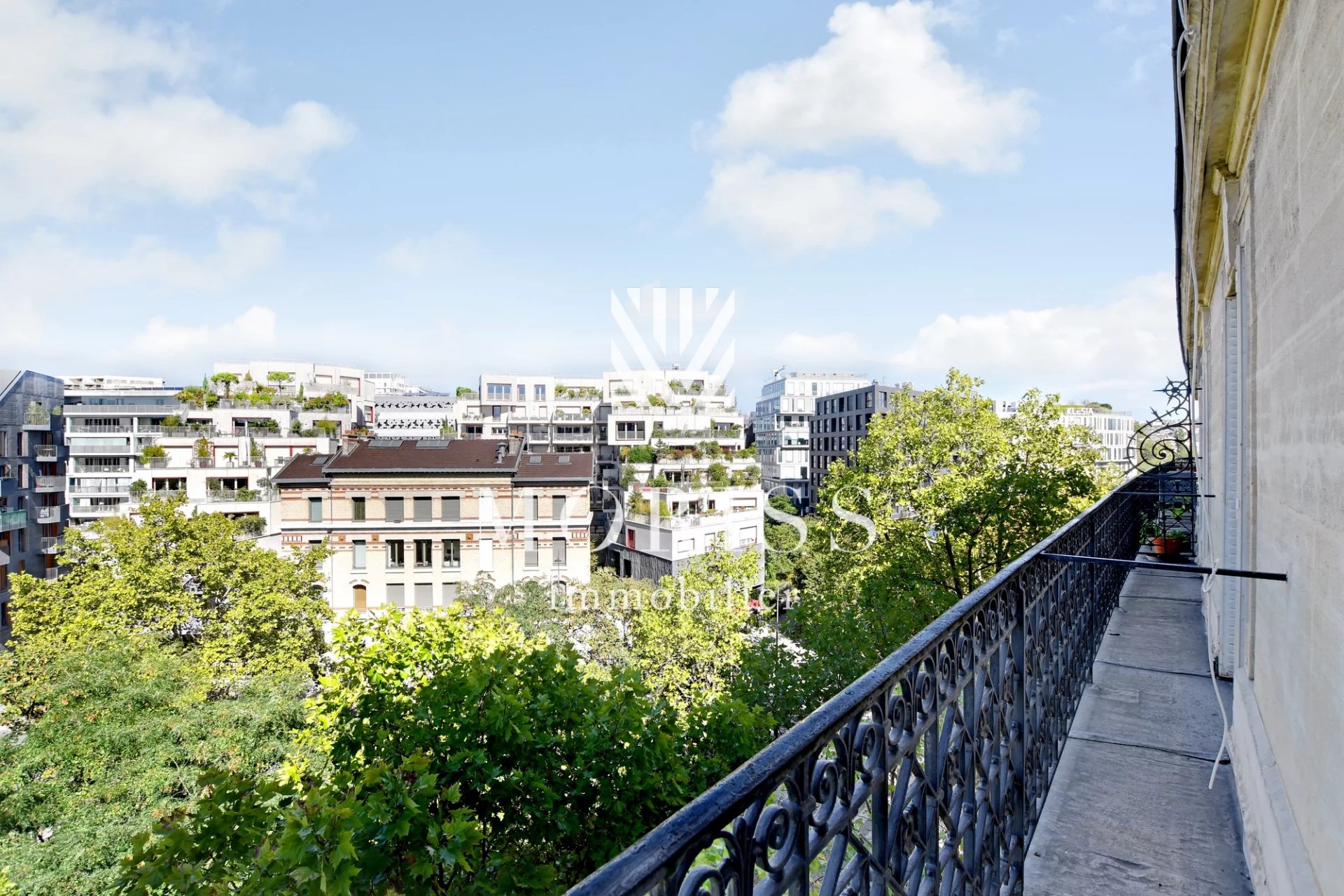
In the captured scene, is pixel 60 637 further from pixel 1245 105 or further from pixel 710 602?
pixel 1245 105

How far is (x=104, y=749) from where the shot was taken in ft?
39.6

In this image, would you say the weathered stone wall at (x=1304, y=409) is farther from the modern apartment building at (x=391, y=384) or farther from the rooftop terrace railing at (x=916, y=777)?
the modern apartment building at (x=391, y=384)

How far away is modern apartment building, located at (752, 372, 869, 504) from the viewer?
75.1m

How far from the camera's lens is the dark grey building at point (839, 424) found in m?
58.4

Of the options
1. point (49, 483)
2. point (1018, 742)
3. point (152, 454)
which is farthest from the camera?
point (49, 483)

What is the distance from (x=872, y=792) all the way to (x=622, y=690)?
20.6 feet

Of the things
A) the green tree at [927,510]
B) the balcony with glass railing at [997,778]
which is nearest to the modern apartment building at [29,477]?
the green tree at [927,510]

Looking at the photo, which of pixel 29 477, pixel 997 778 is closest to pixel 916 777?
pixel 997 778

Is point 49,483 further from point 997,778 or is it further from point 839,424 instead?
point 839,424

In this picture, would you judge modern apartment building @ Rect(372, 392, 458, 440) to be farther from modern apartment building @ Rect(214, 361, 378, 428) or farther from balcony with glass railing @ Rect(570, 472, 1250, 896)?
balcony with glass railing @ Rect(570, 472, 1250, 896)

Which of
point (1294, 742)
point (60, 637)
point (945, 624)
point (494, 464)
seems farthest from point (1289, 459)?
point (494, 464)

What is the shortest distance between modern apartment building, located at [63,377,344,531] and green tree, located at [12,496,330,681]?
843cm

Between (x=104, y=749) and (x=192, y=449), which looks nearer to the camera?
(x=104, y=749)

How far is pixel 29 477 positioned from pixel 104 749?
27.1m
